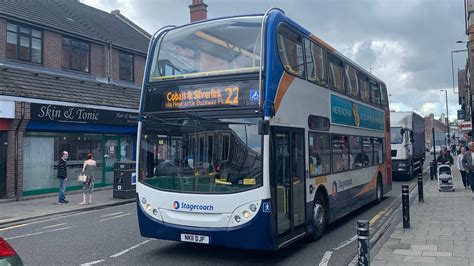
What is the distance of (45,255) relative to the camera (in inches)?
295

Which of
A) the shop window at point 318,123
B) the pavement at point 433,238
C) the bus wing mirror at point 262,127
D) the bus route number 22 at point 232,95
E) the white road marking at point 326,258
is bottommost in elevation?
the white road marking at point 326,258

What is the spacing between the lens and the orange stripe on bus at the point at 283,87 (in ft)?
22.4

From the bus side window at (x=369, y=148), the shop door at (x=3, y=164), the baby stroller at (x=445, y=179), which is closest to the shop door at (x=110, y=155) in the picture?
the shop door at (x=3, y=164)

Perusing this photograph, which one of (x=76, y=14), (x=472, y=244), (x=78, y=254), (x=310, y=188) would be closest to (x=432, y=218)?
(x=472, y=244)

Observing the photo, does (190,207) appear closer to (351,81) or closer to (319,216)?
(319,216)

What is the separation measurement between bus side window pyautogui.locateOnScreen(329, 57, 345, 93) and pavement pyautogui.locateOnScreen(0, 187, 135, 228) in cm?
856

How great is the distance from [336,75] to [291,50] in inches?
102

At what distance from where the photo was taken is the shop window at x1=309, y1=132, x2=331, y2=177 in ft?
26.8

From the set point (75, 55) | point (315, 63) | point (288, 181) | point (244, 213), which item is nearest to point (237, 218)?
point (244, 213)

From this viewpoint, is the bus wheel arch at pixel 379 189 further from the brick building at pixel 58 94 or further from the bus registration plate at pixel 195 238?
the brick building at pixel 58 94

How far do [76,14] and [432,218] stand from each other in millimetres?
19423

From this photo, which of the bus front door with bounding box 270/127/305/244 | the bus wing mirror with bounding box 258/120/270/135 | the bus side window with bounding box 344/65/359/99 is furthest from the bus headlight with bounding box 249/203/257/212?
the bus side window with bounding box 344/65/359/99

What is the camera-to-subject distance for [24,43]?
17.8 meters

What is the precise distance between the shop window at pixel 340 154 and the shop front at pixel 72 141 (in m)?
11.1
